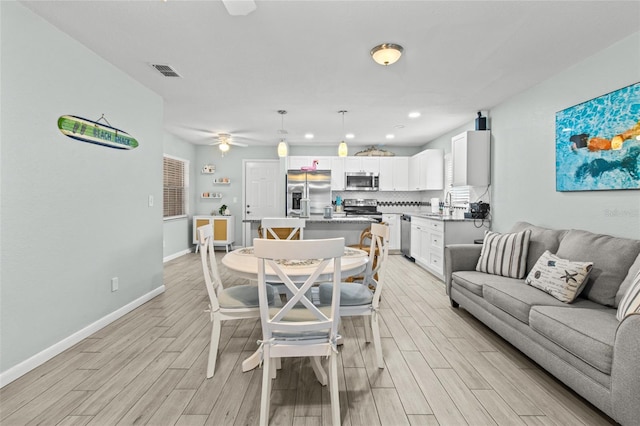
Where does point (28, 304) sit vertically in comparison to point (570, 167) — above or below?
below

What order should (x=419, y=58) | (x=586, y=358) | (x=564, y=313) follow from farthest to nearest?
(x=419, y=58), (x=564, y=313), (x=586, y=358)

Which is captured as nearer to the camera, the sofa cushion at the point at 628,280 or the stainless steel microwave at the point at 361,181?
the sofa cushion at the point at 628,280

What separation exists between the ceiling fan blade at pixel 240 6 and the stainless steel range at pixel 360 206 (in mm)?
5743

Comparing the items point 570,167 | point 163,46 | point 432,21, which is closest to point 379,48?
point 432,21

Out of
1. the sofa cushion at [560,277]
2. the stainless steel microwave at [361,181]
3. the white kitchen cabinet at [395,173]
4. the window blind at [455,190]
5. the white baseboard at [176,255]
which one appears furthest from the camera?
the white kitchen cabinet at [395,173]

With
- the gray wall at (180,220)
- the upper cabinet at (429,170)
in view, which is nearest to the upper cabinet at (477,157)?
the upper cabinet at (429,170)

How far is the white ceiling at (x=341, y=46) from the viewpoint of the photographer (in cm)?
225

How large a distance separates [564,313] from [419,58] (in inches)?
93.4

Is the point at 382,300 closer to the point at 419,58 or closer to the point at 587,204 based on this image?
the point at 587,204

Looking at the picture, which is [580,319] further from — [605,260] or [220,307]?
[220,307]

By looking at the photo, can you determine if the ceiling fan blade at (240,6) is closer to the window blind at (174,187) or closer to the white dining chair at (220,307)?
the white dining chair at (220,307)

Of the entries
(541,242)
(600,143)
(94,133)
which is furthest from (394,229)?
(94,133)

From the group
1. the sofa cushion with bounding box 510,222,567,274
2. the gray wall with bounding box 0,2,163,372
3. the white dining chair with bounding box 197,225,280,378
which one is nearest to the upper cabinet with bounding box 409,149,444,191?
the sofa cushion with bounding box 510,222,567,274

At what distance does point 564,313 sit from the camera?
2.11m
